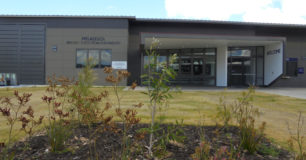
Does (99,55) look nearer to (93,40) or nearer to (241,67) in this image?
(93,40)

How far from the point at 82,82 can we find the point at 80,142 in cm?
93

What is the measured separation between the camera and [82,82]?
3252 mm

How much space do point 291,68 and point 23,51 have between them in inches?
965

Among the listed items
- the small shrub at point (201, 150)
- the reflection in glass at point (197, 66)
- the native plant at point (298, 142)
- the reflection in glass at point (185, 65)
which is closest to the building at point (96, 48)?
the reflection in glass at point (197, 66)

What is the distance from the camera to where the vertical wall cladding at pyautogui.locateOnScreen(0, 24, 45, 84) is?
59.2 ft

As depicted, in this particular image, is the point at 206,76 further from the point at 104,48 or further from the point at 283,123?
the point at 283,123

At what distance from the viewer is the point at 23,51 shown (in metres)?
18.1

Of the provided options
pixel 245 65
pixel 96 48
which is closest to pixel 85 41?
pixel 96 48

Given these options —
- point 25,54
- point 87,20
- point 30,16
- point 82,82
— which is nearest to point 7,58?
point 25,54

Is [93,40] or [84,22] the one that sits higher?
[84,22]

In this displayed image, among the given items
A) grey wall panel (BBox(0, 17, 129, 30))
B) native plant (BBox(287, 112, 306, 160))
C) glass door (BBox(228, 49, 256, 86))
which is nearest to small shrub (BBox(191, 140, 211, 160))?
native plant (BBox(287, 112, 306, 160))

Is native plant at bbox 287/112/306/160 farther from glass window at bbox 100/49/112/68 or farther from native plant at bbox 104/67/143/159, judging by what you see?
glass window at bbox 100/49/112/68

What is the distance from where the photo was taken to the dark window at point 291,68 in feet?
66.5

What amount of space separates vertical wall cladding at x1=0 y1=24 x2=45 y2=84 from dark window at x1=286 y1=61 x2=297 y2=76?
2241cm
